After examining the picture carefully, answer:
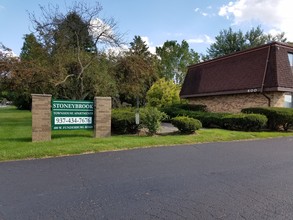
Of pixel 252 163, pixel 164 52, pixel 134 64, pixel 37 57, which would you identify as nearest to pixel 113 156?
pixel 252 163

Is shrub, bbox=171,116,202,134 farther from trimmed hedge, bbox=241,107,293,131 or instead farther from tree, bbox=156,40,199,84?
tree, bbox=156,40,199,84

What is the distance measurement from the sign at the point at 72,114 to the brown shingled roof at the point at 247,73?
11.7m

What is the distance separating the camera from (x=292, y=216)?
13.3 ft

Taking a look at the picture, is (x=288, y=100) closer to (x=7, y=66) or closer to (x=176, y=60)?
(x=7, y=66)

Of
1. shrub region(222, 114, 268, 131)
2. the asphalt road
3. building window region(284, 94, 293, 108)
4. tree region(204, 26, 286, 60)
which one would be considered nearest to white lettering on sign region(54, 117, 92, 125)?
the asphalt road

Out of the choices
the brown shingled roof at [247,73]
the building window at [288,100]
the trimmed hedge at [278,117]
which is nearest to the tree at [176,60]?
the brown shingled roof at [247,73]

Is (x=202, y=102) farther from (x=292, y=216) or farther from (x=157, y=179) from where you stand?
(x=292, y=216)

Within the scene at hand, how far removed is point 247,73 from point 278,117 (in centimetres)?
567

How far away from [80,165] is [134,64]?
1307 cm

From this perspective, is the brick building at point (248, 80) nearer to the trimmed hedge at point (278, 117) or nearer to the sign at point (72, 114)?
the trimmed hedge at point (278, 117)

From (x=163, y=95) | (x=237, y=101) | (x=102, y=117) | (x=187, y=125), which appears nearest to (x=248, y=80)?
(x=237, y=101)

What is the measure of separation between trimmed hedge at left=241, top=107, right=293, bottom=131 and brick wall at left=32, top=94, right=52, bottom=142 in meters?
11.5

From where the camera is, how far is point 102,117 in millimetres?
12125

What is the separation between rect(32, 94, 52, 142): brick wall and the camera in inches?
422
